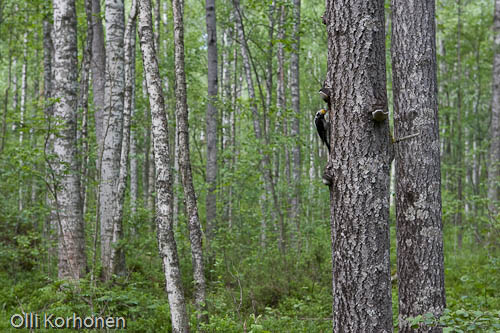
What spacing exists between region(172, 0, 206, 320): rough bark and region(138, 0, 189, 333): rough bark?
1.97 ft

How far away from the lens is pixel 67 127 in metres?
7.42

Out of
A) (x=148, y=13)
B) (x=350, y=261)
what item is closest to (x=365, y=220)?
(x=350, y=261)

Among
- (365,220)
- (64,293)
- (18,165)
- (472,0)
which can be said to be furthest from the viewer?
(472,0)

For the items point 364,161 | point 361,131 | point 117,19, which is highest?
point 117,19

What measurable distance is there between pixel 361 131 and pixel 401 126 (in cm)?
289

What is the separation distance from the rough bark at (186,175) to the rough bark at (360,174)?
339 cm

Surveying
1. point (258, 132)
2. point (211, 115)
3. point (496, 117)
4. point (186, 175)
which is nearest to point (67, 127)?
point (186, 175)

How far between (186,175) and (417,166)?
3.14 meters

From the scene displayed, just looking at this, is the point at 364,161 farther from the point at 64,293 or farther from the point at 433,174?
the point at 64,293

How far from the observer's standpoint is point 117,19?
8484 millimetres

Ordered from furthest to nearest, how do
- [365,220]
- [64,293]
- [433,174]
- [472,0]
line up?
[472,0] < [64,293] < [433,174] < [365,220]

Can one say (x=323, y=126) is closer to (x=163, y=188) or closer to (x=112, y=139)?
(x=163, y=188)

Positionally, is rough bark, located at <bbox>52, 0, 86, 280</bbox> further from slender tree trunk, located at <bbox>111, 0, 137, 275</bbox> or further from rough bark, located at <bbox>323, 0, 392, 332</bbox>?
rough bark, located at <bbox>323, 0, 392, 332</bbox>

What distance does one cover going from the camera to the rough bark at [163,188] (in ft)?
17.4
